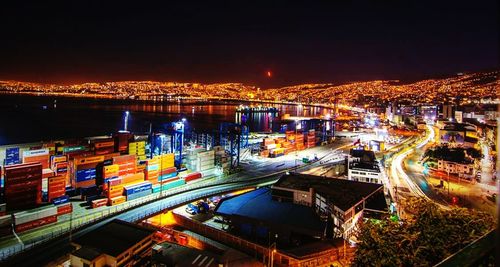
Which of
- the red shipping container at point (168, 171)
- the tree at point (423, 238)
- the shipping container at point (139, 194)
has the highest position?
the tree at point (423, 238)

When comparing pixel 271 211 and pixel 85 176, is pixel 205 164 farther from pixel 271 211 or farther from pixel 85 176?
pixel 271 211

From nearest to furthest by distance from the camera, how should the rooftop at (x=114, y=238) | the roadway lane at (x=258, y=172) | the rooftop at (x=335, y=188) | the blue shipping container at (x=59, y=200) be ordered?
the rooftop at (x=114, y=238) < the roadway lane at (x=258, y=172) < the rooftop at (x=335, y=188) < the blue shipping container at (x=59, y=200)

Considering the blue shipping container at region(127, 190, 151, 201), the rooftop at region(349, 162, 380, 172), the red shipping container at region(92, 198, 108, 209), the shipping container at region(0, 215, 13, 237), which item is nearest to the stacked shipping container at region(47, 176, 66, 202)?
the red shipping container at region(92, 198, 108, 209)

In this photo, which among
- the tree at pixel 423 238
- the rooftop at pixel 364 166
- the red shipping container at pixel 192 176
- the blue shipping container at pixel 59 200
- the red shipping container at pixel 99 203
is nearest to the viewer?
the tree at pixel 423 238

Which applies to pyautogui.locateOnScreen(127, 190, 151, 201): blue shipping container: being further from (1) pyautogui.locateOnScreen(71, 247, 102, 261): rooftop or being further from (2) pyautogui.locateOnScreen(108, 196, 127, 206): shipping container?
(1) pyautogui.locateOnScreen(71, 247, 102, 261): rooftop

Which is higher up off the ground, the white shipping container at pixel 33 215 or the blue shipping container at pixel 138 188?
the blue shipping container at pixel 138 188

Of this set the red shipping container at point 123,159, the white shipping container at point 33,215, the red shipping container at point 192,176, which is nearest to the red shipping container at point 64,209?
the white shipping container at point 33,215

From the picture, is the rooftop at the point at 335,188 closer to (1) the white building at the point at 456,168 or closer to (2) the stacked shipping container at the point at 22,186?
(2) the stacked shipping container at the point at 22,186

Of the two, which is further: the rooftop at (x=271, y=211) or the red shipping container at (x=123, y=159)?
the red shipping container at (x=123, y=159)
